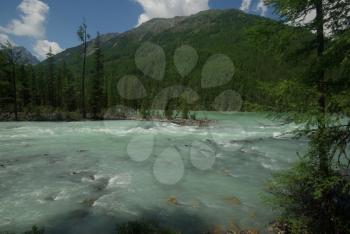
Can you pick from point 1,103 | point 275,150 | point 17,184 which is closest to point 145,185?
point 17,184

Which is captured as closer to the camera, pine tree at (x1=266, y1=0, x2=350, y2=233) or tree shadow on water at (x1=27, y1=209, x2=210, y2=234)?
pine tree at (x1=266, y1=0, x2=350, y2=233)

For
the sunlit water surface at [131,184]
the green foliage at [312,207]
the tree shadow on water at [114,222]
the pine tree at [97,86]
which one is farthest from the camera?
the pine tree at [97,86]

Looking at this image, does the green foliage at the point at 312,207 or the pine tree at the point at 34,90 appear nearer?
the green foliage at the point at 312,207

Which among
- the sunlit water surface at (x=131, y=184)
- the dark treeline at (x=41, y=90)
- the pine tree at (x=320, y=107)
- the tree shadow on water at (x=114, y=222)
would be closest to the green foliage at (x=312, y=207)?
the pine tree at (x=320, y=107)

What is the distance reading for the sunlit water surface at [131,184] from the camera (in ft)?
30.5

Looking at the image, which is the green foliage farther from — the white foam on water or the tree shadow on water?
the white foam on water

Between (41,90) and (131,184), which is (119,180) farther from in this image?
(41,90)

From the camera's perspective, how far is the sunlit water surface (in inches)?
365

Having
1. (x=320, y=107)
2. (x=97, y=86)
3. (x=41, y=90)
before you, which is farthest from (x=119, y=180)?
(x=41, y=90)

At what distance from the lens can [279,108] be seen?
22.9ft

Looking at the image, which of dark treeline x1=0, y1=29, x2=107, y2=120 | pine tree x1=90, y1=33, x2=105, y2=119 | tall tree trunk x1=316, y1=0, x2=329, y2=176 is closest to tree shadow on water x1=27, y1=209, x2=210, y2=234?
tall tree trunk x1=316, y1=0, x2=329, y2=176

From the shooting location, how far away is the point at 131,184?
1266cm

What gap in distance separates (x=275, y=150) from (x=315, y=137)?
14.9m

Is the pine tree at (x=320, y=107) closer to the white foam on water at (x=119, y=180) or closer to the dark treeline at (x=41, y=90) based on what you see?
the white foam on water at (x=119, y=180)
